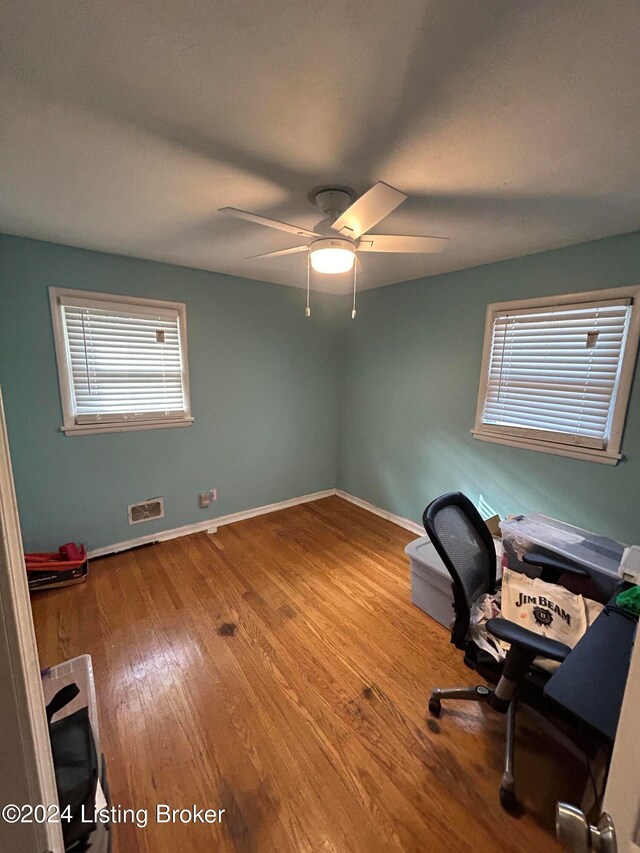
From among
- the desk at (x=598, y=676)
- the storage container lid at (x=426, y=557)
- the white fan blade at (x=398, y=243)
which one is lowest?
the storage container lid at (x=426, y=557)

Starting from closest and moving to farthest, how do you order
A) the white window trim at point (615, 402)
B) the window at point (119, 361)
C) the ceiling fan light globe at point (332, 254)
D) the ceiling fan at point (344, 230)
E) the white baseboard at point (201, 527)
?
the ceiling fan at point (344, 230) < the ceiling fan light globe at point (332, 254) < the white window trim at point (615, 402) < the window at point (119, 361) < the white baseboard at point (201, 527)

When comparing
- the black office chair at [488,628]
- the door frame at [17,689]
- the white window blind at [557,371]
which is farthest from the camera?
the white window blind at [557,371]

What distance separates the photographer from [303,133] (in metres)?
1.17

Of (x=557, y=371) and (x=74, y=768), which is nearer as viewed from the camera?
(x=74, y=768)

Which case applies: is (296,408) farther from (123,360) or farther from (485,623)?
(485,623)

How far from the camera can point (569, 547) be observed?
6.10ft

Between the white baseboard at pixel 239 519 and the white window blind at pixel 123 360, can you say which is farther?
the white baseboard at pixel 239 519

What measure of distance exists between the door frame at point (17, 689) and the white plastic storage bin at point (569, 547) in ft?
6.74

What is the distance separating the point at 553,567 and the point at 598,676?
2.42 feet

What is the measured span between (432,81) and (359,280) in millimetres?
2198

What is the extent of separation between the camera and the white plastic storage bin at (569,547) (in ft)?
5.53

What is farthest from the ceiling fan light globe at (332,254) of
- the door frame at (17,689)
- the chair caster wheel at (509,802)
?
the chair caster wheel at (509,802)

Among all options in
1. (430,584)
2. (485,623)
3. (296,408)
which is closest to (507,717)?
(485,623)

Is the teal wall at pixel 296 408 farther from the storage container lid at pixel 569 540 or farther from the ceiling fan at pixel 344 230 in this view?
the ceiling fan at pixel 344 230
